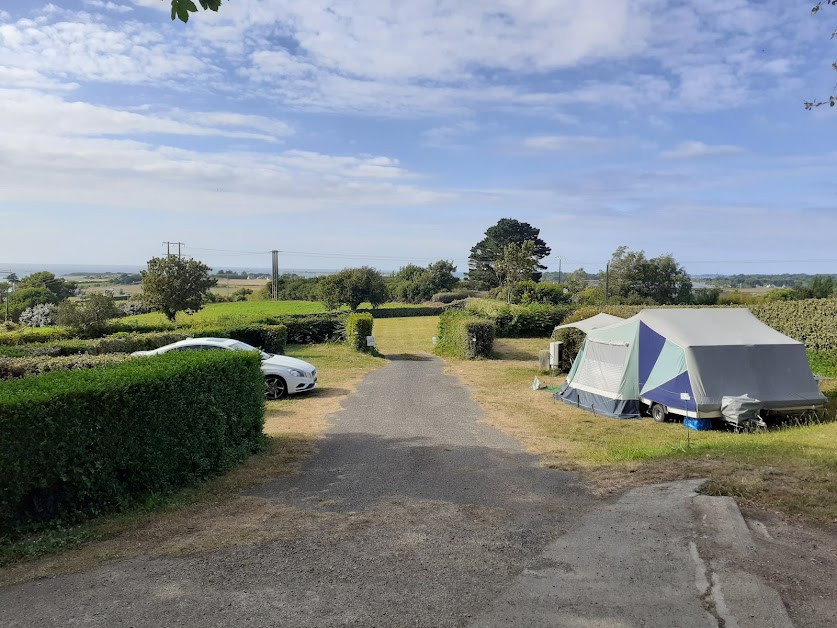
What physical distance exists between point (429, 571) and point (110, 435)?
3487 mm

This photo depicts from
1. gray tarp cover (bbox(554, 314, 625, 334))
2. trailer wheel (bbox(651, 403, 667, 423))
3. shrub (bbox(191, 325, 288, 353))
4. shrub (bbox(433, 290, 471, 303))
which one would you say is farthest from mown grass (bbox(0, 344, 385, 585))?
shrub (bbox(433, 290, 471, 303))

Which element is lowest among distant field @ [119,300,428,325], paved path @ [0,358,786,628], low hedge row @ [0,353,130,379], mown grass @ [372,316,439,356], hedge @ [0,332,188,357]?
mown grass @ [372,316,439,356]

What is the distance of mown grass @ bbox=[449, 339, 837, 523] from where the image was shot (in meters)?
5.85

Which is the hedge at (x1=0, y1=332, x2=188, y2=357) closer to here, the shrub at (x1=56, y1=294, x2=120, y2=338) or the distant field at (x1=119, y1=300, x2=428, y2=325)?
the distant field at (x1=119, y1=300, x2=428, y2=325)

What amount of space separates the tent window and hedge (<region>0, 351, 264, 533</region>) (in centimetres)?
866

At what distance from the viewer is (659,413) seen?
12.2 meters

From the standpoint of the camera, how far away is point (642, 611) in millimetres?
3566

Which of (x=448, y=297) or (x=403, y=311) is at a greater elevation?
(x=448, y=297)

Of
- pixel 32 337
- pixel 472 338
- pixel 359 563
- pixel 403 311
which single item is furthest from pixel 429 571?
pixel 403 311

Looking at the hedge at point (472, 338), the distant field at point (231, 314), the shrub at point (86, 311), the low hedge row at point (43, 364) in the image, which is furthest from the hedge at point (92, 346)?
the shrub at point (86, 311)

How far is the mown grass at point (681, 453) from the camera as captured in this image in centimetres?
585

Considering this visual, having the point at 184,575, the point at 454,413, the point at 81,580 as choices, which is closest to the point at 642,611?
the point at 184,575

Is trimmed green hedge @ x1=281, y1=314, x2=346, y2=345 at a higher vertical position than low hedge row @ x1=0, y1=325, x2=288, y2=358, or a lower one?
lower

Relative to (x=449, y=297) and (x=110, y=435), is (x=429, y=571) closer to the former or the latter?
(x=110, y=435)
